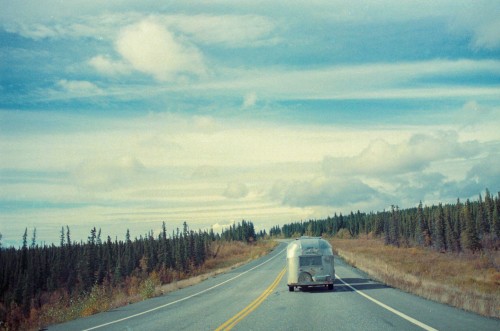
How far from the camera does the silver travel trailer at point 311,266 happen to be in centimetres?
1938

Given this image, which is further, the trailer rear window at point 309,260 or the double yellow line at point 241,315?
the trailer rear window at point 309,260

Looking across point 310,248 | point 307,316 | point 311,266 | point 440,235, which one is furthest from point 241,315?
point 440,235

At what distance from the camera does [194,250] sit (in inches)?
3450

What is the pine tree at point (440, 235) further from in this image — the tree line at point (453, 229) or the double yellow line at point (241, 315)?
the double yellow line at point (241, 315)

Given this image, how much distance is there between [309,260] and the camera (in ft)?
64.2

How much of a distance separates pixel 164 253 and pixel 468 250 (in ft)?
187

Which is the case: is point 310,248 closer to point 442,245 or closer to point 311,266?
point 311,266

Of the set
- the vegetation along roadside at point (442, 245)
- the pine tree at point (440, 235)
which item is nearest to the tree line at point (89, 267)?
the vegetation along roadside at point (442, 245)

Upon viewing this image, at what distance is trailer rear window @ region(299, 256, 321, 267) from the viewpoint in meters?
19.5

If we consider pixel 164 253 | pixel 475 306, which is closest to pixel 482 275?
pixel 475 306

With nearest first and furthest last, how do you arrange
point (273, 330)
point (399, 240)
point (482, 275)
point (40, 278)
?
point (273, 330), point (482, 275), point (40, 278), point (399, 240)

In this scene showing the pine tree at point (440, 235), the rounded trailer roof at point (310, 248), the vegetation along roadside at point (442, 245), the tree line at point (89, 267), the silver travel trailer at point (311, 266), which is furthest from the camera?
the pine tree at point (440, 235)

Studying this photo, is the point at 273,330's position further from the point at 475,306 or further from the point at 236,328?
the point at 475,306

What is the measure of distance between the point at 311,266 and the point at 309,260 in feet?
0.89
